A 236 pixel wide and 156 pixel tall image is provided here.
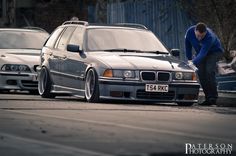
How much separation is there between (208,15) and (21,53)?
695cm

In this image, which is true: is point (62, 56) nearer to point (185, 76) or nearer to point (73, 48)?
point (73, 48)

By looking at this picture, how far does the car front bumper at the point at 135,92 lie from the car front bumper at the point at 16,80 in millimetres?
4337

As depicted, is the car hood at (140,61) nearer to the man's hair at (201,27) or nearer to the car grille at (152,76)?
the car grille at (152,76)

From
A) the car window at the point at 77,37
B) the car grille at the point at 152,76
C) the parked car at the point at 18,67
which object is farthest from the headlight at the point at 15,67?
the car grille at the point at 152,76

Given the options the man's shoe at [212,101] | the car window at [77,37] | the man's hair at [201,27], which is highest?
the man's hair at [201,27]

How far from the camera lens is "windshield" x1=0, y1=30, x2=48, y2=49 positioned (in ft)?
66.8

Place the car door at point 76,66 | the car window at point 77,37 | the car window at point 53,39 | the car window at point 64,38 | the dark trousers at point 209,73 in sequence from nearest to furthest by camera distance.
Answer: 1. the car door at point 76,66
2. the car window at point 77,37
3. the dark trousers at point 209,73
4. the car window at point 64,38
5. the car window at point 53,39

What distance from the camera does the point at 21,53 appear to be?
19594 mm

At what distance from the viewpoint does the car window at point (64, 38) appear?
17.2 metres

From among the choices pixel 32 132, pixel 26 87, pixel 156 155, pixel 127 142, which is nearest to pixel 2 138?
pixel 32 132

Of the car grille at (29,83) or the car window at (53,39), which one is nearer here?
the car window at (53,39)

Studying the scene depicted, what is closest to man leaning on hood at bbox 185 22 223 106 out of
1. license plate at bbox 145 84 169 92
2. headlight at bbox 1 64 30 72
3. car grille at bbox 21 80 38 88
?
license plate at bbox 145 84 169 92

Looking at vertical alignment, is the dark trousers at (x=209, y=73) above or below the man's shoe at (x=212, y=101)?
above

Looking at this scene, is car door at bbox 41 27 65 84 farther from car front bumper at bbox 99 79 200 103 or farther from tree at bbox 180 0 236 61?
tree at bbox 180 0 236 61
